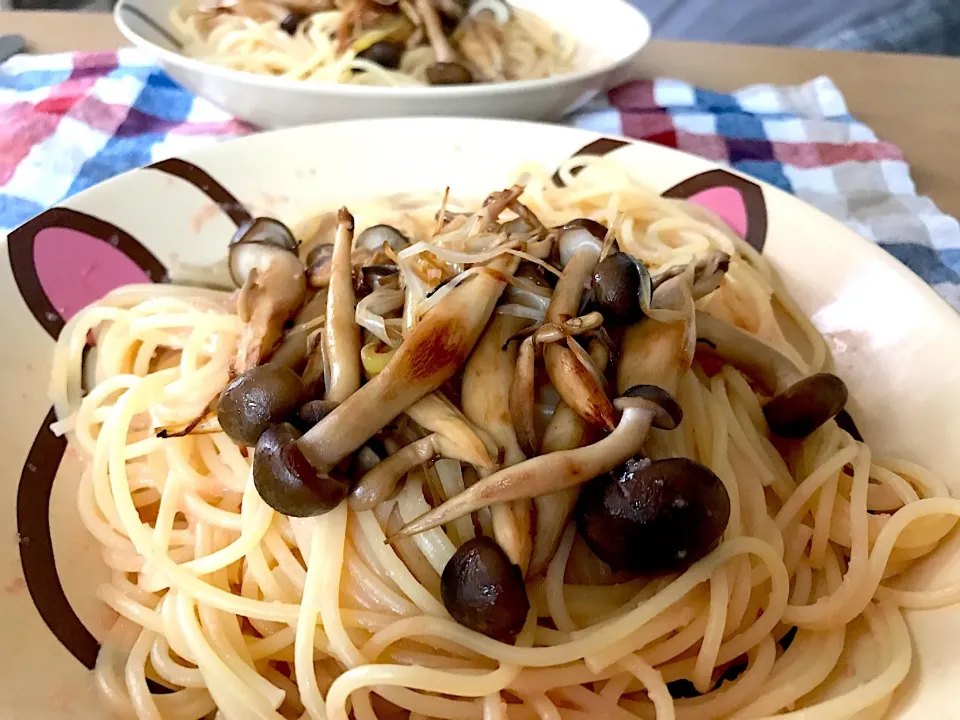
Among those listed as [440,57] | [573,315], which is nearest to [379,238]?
[573,315]

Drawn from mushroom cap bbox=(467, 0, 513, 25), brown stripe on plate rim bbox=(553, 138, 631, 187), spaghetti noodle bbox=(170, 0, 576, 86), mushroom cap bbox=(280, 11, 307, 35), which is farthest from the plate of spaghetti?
mushroom cap bbox=(467, 0, 513, 25)

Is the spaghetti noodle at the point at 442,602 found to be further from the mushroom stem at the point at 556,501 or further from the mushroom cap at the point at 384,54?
the mushroom cap at the point at 384,54

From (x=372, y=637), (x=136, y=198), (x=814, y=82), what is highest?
(x=136, y=198)

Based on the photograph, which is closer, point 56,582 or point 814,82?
point 56,582

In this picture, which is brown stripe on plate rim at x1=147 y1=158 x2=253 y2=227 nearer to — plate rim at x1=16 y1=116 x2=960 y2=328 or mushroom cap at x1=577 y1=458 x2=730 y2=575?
plate rim at x1=16 y1=116 x2=960 y2=328

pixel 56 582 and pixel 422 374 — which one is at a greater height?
pixel 422 374

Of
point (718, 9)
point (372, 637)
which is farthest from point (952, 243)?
point (718, 9)

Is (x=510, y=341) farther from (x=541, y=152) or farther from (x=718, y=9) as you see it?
(x=718, y=9)
